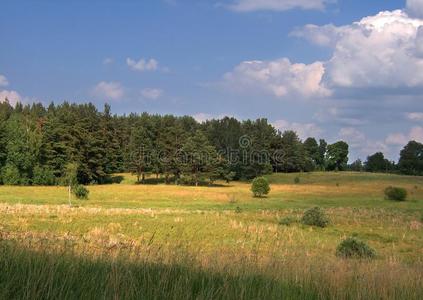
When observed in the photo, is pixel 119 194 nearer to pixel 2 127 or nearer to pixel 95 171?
pixel 95 171

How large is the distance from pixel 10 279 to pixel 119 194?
80294 millimetres

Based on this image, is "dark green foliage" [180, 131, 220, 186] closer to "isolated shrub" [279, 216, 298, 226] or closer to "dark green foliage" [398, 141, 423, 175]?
"isolated shrub" [279, 216, 298, 226]

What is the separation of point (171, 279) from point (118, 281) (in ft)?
1.97

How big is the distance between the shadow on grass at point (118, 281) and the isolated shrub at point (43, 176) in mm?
111930

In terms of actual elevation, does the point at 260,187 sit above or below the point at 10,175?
below

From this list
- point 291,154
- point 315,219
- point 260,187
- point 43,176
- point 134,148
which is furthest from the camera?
point 291,154

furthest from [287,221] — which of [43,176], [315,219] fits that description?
[43,176]

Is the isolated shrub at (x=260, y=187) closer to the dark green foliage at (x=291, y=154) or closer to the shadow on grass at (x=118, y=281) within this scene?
the shadow on grass at (x=118, y=281)

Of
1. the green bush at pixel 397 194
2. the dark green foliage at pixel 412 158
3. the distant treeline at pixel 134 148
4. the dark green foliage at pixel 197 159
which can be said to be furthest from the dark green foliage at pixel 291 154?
the green bush at pixel 397 194

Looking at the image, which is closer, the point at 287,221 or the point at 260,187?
the point at 287,221

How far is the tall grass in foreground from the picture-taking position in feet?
14.6

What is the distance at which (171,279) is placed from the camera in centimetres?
495

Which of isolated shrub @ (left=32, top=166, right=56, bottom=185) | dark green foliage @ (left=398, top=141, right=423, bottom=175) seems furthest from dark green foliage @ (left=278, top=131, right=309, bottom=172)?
isolated shrub @ (left=32, top=166, right=56, bottom=185)

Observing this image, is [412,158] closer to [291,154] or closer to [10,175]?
→ [291,154]
